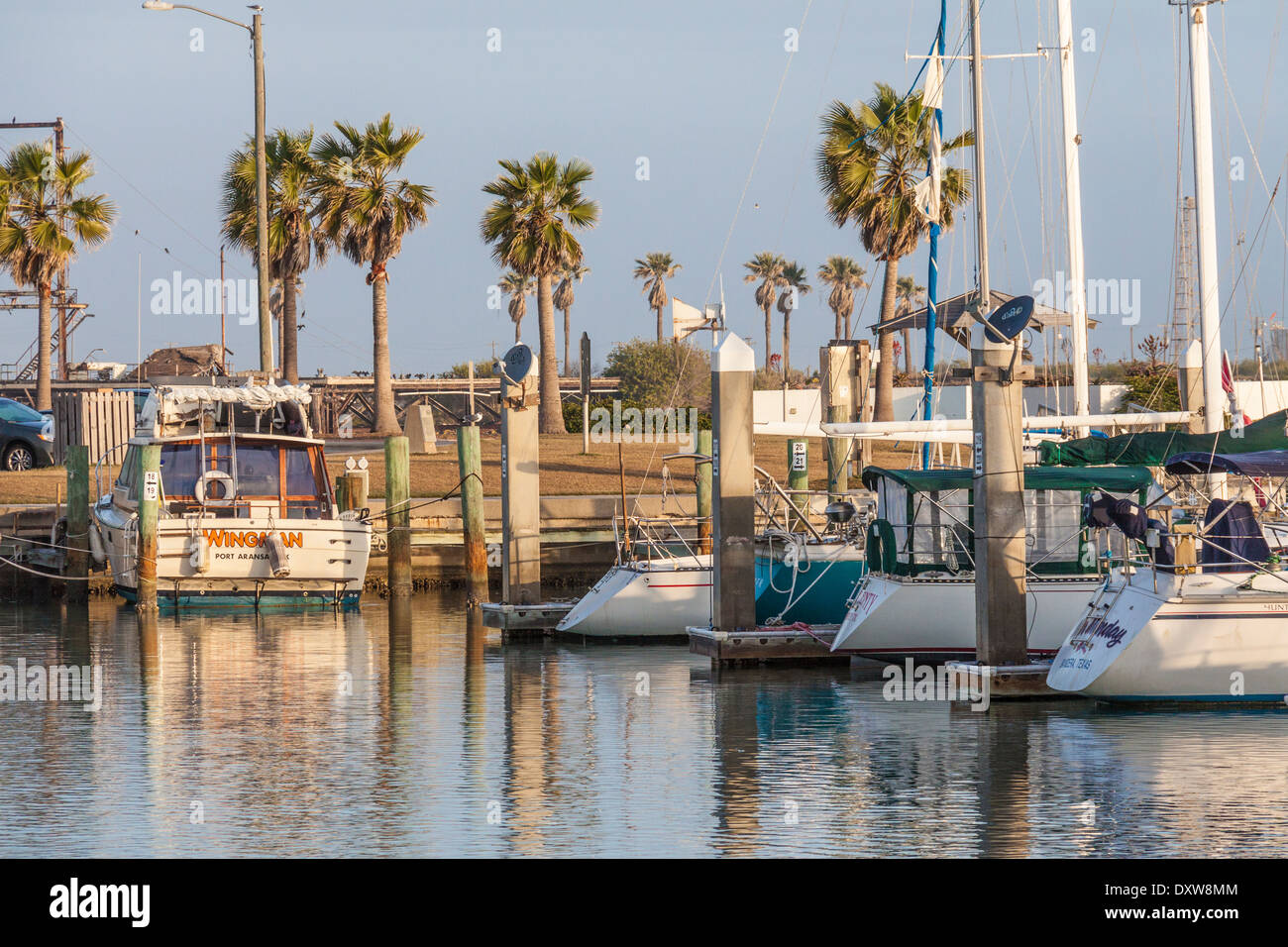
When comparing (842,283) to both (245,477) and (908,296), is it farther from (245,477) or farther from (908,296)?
(245,477)

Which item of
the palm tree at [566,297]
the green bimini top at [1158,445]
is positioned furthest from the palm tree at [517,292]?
the green bimini top at [1158,445]

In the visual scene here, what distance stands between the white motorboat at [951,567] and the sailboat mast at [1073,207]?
744 cm

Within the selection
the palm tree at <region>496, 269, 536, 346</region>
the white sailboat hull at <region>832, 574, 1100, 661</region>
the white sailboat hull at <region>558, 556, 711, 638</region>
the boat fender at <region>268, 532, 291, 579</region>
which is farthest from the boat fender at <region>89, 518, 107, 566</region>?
the palm tree at <region>496, 269, 536, 346</region>

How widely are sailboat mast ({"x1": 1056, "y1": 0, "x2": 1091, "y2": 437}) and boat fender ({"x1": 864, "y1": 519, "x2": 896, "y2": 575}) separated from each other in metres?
7.83

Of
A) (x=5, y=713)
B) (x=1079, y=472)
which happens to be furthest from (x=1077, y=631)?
(x=5, y=713)

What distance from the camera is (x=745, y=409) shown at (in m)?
19.2

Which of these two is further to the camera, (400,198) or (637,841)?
(400,198)

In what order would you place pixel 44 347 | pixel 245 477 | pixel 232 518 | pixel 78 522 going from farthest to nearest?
pixel 44 347 → pixel 78 522 → pixel 245 477 → pixel 232 518

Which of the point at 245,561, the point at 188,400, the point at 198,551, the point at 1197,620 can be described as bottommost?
the point at 1197,620

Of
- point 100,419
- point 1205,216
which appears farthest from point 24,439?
point 1205,216

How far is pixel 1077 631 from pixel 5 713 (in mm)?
11080

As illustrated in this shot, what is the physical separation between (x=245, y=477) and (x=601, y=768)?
51.5 feet

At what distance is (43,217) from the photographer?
45.0 m
